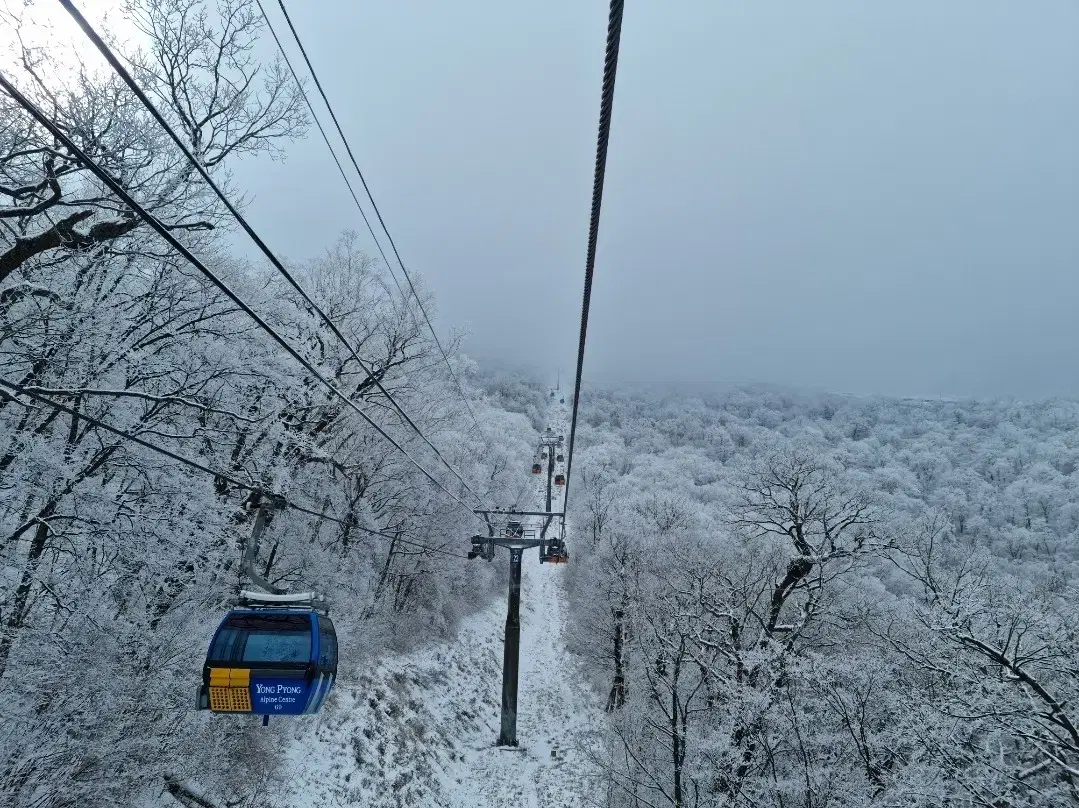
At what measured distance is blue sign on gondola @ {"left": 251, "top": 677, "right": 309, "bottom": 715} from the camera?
8266 mm

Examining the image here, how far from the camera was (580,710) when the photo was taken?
82.6 ft

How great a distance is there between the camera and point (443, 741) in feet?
62.4

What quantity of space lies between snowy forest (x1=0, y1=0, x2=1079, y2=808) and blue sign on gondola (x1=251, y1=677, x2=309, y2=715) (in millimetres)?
3156

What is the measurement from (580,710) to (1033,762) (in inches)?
687

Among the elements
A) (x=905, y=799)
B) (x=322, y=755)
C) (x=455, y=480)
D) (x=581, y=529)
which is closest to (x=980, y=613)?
(x=905, y=799)

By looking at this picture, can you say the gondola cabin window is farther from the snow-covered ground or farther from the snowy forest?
the snow-covered ground

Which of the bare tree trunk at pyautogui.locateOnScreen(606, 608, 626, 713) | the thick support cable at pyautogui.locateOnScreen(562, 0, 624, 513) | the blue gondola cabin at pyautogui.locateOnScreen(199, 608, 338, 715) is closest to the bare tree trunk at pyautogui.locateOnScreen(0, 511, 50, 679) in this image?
the blue gondola cabin at pyautogui.locateOnScreen(199, 608, 338, 715)

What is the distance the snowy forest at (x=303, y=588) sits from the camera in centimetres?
892

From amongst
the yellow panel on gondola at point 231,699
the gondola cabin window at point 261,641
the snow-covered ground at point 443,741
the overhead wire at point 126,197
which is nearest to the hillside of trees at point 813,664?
the snow-covered ground at point 443,741

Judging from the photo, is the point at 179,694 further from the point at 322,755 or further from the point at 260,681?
the point at 322,755

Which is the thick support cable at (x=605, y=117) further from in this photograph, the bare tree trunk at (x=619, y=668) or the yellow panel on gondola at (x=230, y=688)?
the bare tree trunk at (x=619, y=668)

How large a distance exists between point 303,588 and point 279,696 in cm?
1070

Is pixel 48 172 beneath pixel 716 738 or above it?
above

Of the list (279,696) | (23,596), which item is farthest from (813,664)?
(23,596)
